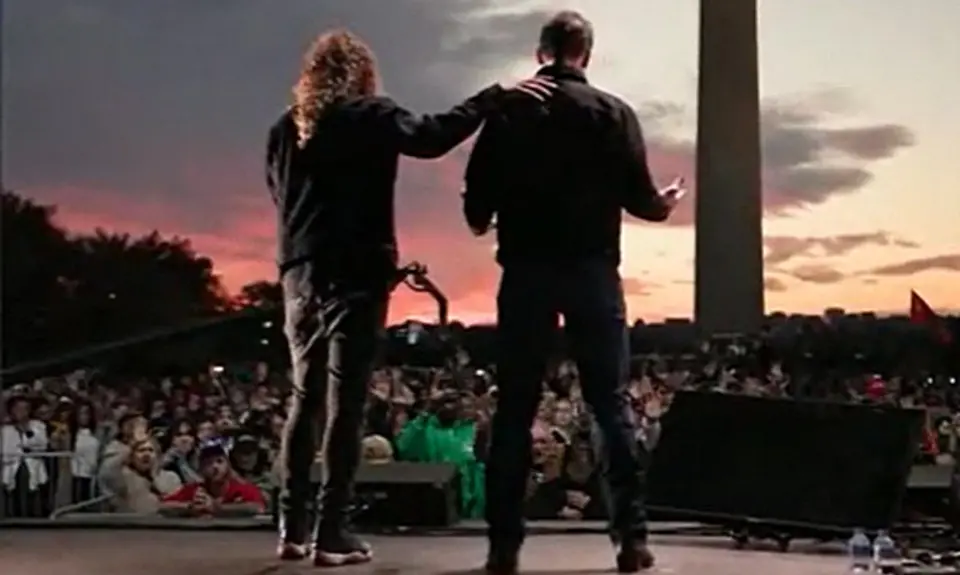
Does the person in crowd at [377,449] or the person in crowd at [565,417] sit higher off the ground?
the person in crowd at [565,417]

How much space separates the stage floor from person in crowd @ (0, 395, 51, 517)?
91cm

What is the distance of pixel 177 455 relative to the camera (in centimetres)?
501

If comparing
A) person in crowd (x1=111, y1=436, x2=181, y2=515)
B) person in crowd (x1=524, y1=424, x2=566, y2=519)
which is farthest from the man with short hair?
person in crowd (x1=111, y1=436, x2=181, y2=515)

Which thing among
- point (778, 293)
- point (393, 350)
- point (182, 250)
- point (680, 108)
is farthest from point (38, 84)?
point (778, 293)

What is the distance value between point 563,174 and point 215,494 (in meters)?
2.41

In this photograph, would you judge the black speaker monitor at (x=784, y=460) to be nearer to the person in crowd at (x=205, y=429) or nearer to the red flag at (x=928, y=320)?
the red flag at (x=928, y=320)

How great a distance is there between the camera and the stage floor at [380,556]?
3.10 metres

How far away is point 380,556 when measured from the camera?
3320 mm

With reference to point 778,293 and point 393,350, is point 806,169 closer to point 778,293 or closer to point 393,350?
point 778,293

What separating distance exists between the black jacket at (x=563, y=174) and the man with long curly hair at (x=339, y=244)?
249mm

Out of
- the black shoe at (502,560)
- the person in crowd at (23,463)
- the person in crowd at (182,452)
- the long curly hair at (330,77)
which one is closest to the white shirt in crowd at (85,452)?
the person in crowd at (23,463)

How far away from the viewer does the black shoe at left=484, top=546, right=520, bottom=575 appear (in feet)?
9.62

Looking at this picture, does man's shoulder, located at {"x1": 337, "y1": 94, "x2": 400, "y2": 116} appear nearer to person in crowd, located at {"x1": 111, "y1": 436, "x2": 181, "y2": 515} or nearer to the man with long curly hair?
the man with long curly hair

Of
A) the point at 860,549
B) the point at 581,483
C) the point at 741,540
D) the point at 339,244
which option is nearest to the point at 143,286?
the point at 581,483
